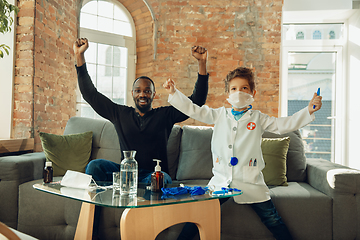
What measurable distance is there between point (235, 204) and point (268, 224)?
0.70ft

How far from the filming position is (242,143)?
5.14 ft

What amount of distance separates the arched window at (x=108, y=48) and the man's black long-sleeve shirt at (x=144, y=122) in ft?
4.84

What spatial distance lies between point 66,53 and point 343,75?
364 cm

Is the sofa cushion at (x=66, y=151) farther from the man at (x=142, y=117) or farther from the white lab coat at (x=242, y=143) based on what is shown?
the white lab coat at (x=242, y=143)

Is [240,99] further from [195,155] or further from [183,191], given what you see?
[195,155]

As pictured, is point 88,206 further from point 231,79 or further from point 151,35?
point 151,35

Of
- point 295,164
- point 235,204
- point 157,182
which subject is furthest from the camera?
point 295,164

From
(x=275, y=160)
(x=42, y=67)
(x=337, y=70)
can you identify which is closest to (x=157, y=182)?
(x=275, y=160)

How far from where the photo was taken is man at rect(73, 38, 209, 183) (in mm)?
1844

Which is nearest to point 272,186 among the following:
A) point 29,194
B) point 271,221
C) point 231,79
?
point 271,221

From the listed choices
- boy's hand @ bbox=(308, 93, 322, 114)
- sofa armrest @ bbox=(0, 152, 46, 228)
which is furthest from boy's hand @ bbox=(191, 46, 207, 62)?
sofa armrest @ bbox=(0, 152, 46, 228)

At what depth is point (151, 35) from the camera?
3582mm

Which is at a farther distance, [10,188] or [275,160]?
[275,160]

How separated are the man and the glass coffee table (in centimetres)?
51
